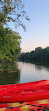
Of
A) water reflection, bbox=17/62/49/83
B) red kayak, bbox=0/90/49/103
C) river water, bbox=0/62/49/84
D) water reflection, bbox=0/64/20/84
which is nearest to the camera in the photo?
red kayak, bbox=0/90/49/103

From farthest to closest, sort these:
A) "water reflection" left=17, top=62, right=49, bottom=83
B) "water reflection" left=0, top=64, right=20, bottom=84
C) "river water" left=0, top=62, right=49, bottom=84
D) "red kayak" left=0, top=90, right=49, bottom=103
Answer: "water reflection" left=17, top=62, right=49, bottom=83 < "river water" left=0, top=62, right=49, bottom=84 < "water reflection" left=0, top=64, right=20, bottom=84 < "red kayak" left=0, top=90, right=49, bottom=103

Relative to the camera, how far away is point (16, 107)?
411 cm

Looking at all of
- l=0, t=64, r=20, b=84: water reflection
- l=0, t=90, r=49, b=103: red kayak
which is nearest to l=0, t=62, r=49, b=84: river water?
l=0, t=64, r=20, b=84: water reflection

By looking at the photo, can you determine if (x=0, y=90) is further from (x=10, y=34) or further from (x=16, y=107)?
(x=10, y=34)

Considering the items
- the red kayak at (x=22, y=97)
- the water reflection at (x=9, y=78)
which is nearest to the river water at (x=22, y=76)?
the water reflection at (x=9, y=78)

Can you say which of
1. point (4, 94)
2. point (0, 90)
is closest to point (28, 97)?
point (4, 94)

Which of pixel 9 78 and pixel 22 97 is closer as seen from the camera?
pixel 22 97

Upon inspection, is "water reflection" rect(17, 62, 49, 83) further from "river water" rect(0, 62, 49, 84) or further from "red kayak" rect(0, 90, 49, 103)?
"red kayak" rect(0, 90, 49, 103)

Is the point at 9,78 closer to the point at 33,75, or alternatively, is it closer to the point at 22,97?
the point at 33,75

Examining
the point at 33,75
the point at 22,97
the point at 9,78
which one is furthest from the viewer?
the point at 33,75

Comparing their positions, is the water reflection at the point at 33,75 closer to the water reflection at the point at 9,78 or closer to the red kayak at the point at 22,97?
the water reflection at the point at 9,78

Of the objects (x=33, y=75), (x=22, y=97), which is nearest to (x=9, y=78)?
(x=33, y=75)

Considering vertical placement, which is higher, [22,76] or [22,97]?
[22,76]

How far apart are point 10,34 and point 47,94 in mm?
8623
